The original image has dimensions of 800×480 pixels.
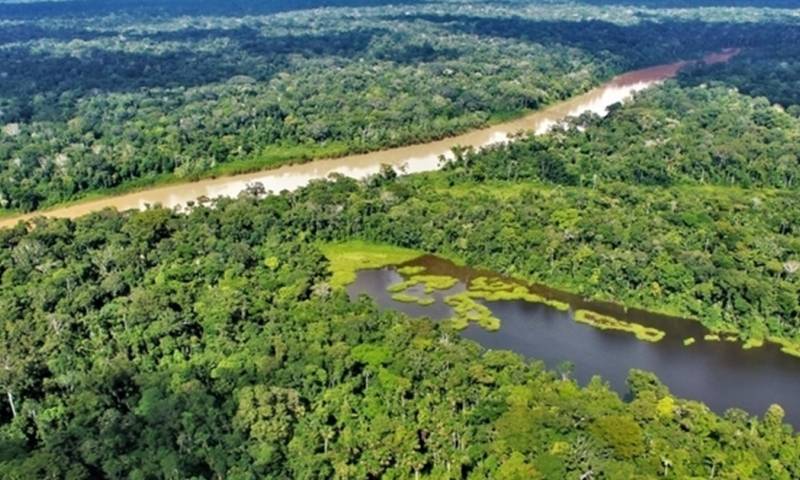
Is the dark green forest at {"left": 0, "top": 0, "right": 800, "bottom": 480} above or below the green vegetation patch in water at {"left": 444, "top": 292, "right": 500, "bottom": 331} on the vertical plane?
A: above

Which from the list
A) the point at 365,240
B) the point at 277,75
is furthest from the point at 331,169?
the point at 277,75

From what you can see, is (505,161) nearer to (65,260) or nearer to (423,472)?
(65,260)

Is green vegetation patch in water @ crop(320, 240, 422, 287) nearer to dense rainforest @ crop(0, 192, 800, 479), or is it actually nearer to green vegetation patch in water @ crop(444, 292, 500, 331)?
dense rainforest @ crop(0, 192, 800, 479)

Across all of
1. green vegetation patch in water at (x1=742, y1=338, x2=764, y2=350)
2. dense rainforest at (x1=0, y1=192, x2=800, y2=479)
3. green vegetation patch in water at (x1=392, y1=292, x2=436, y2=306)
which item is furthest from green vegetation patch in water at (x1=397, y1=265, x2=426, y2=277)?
green vegetation patch in water at (x1=742, y1=338, x2=764, y2=350)

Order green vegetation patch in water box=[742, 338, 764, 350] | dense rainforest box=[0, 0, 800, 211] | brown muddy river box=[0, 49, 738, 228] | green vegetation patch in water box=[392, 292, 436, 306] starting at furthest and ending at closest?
dense rainforest box=[0, 0, 800, 211], brown muddy river box=[0, 49, 738, 228], green vegetation patch in water box=[392, 292, 436, 306], green vegetation patch in water box=[742, 338, 764, 350]

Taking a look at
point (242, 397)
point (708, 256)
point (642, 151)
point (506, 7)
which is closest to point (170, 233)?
point (242, 397)

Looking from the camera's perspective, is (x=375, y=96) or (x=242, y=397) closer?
(x=242, y=397)
